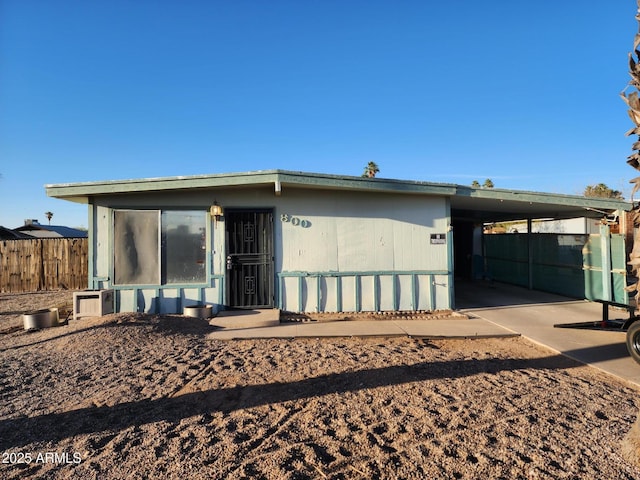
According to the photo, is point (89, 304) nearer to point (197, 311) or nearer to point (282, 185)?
point (197, 311)

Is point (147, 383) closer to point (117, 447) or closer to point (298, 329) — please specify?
point (117, 447)

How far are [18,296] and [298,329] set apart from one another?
33.9 feet

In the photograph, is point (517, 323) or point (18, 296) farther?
point (18, 296)

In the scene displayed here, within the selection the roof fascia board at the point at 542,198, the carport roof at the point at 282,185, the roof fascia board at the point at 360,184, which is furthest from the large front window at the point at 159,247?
the roof fascia board at the point at 542,198

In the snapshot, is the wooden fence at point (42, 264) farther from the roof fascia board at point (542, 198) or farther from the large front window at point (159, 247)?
the roof fascia board at point (542, 198)

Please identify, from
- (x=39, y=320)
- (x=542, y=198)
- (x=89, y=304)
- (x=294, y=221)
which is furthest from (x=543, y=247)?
(x=39, y=320)

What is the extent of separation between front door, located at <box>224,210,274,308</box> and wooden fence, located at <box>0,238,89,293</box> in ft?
26.3

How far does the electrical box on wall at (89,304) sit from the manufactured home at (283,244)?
541mm

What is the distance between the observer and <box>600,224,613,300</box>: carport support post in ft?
26.6

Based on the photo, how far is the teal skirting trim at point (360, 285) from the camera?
734 cm

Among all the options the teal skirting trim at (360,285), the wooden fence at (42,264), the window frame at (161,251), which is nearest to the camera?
the window frame at (161,251)

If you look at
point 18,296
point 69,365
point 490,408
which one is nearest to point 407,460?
point 490,408

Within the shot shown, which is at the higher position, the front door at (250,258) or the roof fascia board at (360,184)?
the roof fascia board at (360,184)

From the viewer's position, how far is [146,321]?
20.5 ft
